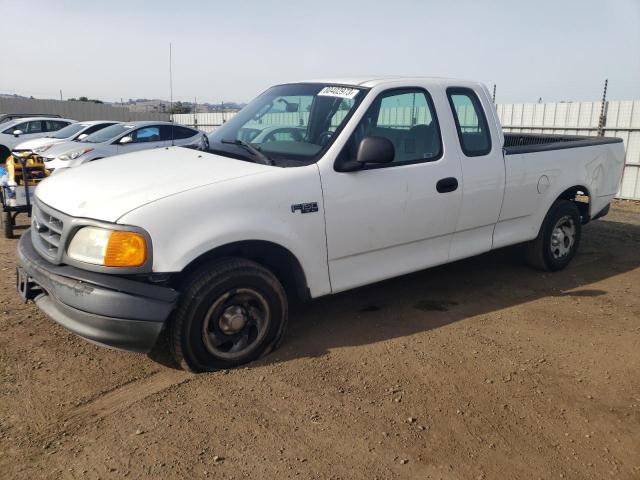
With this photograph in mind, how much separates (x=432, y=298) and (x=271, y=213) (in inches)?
86.6

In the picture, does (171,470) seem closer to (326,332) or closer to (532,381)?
(326,332)

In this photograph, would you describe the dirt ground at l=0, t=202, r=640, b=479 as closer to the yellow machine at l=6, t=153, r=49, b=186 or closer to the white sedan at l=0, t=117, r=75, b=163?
the yellow machine at l=6, t=153, r=49, b=186

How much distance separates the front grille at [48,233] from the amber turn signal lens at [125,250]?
404 mm

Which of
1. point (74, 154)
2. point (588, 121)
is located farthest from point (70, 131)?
point (588, 121)

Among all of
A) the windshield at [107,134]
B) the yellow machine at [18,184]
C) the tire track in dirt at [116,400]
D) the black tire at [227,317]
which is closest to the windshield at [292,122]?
the black tire at [227,317]

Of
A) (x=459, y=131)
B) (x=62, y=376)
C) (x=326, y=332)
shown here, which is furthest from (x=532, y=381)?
(x=62, y=376)

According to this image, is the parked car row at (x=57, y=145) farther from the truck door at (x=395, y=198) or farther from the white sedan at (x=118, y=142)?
the truck door at (x=395, y=198)

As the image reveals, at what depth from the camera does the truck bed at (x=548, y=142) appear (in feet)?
17.4

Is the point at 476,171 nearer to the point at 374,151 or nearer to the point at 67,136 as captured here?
the point at 374,151

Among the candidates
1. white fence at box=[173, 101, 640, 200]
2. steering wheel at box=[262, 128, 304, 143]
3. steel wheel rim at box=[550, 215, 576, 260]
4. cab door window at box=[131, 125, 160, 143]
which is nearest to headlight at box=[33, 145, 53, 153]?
cab door window at box=[131, 125, 160, 143]

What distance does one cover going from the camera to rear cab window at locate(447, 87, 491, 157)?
475 centimetres

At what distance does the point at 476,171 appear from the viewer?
4.77 metres

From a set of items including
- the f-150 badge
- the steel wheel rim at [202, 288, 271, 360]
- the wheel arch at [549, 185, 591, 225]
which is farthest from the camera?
the wheel arch at [549, 185, 591, 225]

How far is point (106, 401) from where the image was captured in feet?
10.9
